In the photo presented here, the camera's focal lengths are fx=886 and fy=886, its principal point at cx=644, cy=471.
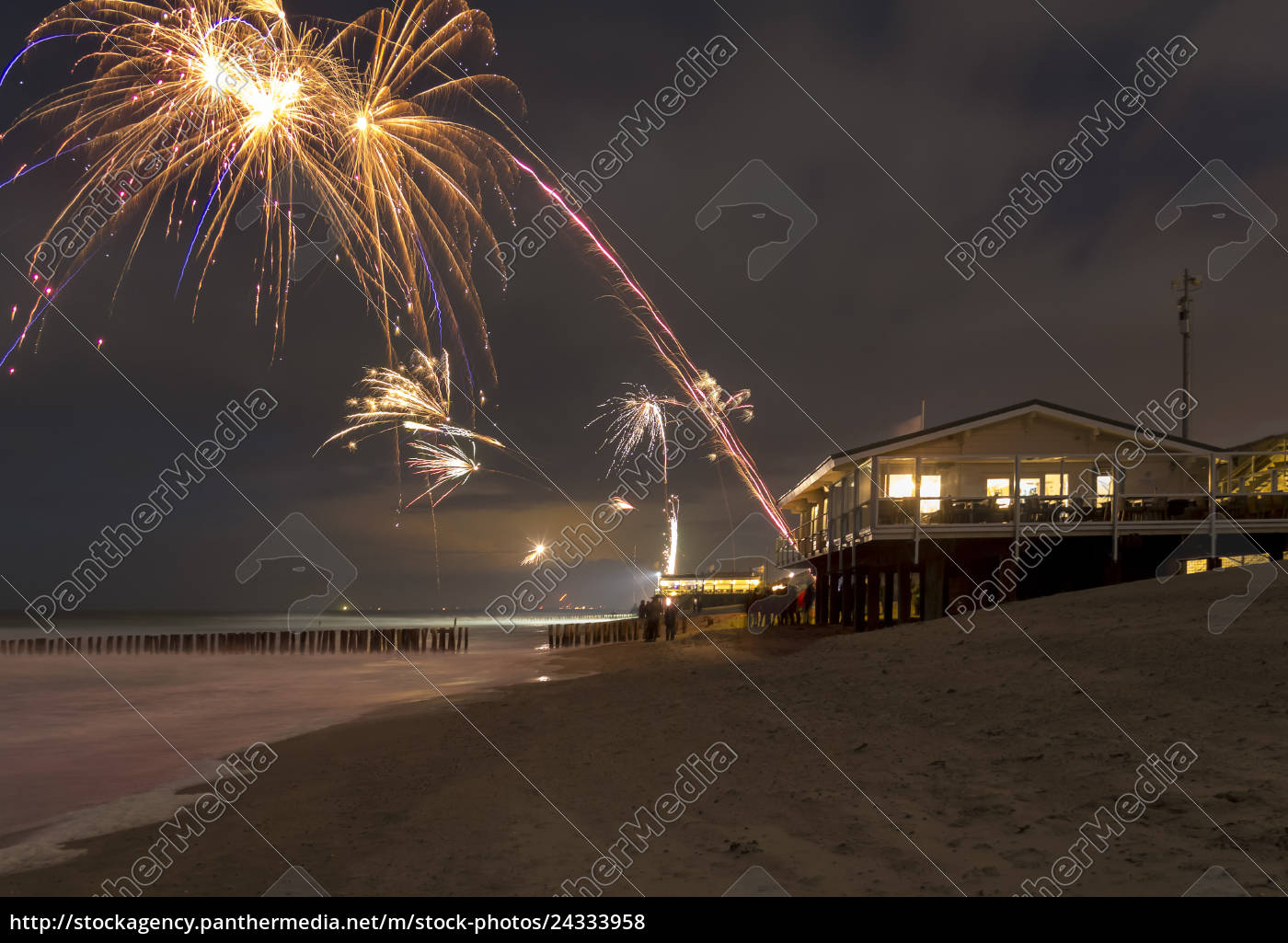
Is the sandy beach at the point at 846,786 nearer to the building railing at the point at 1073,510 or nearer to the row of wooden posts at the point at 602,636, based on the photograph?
the building railing at the point at 1073,510

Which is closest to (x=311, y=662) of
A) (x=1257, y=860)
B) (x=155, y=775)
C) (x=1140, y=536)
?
(x=155, y=775)

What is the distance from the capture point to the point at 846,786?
7676 millimetres

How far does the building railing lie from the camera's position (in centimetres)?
2162

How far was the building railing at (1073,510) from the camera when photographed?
2162 centimetres

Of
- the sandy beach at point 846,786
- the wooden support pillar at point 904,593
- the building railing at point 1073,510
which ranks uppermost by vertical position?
the building railing at point 1073,510

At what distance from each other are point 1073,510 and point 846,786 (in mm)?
17159

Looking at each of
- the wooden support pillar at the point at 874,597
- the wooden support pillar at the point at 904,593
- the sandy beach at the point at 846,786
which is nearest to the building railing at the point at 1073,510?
the wooden support pillar at the point at 904,593

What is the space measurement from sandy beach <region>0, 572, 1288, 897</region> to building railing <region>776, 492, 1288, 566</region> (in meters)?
8.50

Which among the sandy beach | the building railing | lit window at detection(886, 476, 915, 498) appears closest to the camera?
the sandy beach

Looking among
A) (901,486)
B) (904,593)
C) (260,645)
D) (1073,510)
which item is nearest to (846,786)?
(1073,510)

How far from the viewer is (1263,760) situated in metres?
6.72

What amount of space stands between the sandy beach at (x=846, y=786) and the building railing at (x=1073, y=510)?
8502 mm

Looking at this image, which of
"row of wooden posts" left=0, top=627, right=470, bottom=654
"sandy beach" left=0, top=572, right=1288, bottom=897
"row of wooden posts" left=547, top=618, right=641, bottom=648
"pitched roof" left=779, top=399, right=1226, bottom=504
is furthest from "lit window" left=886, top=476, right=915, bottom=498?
"row of wooden posts" left=0, top=627, right=470, bottom=654

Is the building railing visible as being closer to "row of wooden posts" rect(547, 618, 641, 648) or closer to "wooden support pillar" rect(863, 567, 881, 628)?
"wooden support pillar" rect(863, 567, 881, 628)
